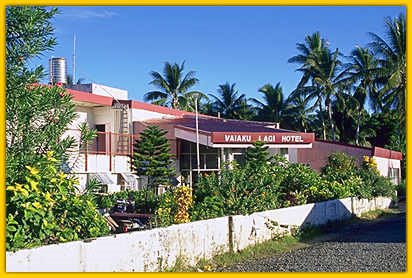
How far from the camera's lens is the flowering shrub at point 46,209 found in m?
6.43

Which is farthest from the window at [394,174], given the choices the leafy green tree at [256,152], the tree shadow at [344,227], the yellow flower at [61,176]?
the yellow flower at [61,176]

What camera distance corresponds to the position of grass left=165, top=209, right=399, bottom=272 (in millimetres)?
9172

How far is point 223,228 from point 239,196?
6.67 ft

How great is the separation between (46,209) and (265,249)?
5788mm

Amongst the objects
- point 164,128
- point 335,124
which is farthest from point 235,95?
point 164,128

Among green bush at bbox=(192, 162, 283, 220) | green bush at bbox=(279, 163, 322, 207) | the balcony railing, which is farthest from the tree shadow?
the balcony railing

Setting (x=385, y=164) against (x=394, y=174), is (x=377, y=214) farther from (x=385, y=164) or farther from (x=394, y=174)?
(x=394, y=174)

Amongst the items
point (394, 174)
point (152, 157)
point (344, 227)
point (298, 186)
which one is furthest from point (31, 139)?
point (394, 174)

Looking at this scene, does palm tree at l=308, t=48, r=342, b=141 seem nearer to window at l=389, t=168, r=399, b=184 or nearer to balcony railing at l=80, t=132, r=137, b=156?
window at l=389, t=168, r=399, b=184

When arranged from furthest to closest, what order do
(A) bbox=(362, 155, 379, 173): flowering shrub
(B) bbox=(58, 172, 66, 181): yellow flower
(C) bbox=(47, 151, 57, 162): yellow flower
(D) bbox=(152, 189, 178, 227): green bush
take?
(A) bbox=(362, 155, 379, 173): flowering shrub → (D) bbox=(152, 189, 178, 227): green bush → (B) bbox=(58, 172, 66, 181): yellow flower → (C) bbox=(47, 151, 57, 162): yellow flower

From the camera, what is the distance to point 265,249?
37.5 feet

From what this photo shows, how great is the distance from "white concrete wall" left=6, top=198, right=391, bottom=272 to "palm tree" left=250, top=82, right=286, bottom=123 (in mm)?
32124

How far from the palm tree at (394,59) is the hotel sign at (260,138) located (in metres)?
10.9

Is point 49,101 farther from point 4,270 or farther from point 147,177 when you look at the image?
point 147,177
